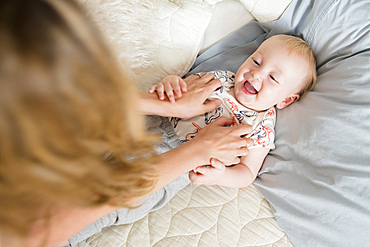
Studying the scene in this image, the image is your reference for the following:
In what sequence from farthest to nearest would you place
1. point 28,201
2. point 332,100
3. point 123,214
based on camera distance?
1. point 332,100
2. point 123,214
3. point 28,201

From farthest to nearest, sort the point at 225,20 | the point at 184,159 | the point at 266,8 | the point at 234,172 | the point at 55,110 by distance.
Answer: the point at 225,20
the point at 266,8
the point at 234,172
the point at 184,159
the point at 55,110

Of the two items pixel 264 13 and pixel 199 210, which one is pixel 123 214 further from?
pixel 264 13

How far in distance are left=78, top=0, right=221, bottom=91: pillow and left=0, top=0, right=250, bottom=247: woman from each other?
26.6 inches

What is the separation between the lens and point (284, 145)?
988 mm

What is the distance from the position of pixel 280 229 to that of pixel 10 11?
0.99 m

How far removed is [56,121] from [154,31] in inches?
34.7

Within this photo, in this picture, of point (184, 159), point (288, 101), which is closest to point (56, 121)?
point (184, 159)

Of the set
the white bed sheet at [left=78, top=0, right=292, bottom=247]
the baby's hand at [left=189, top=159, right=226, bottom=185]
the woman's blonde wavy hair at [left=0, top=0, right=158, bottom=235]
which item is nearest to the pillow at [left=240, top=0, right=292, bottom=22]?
the white bed sheet at [left=78, top=0, right=292, bottom=247]

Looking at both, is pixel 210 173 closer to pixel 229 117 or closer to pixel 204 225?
pixel 204 225

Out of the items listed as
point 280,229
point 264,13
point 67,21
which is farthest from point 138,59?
point 280,229

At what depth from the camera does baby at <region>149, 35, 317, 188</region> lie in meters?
0.99

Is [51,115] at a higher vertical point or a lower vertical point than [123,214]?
higher

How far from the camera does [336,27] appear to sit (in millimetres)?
992

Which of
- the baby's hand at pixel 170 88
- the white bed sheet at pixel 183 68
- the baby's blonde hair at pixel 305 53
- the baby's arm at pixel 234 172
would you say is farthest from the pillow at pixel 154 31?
the baby's arm at pixel 234 172
